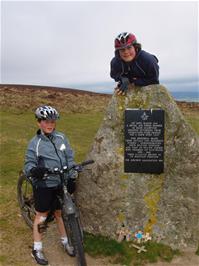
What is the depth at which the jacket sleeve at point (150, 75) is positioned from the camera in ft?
22.7

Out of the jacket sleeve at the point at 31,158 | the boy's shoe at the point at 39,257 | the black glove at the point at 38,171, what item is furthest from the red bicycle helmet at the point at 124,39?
the boy's shoe at the point at 39,257

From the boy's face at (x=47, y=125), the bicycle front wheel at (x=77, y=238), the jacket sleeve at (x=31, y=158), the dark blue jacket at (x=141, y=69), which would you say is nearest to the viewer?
the bicycle front wheel at (x=77, y=238)

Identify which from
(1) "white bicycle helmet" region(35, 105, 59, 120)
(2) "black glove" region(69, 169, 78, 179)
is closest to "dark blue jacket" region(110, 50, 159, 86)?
(1) "white bicycle helmet" region(35, 105, 59, 120)

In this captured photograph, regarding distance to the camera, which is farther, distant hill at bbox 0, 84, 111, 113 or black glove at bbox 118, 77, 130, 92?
distant hill at bbox 0, 84, 111, 113

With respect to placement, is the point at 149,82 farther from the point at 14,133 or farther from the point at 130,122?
the point at 14,133

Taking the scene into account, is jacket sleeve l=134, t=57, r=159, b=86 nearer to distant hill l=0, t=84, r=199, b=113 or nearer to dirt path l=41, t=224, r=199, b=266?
dirt path l=41, t=224, r=199, b=266

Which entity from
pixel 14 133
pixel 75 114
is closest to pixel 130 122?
pixel 14 133

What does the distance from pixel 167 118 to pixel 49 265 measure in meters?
3.39

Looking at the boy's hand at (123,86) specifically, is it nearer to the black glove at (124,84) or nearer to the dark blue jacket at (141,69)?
the black glove at (124,84)

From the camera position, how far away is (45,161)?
254 inches

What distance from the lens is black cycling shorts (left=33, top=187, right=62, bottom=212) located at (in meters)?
6.54

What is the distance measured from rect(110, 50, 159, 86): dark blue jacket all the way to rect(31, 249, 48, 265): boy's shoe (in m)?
3.53

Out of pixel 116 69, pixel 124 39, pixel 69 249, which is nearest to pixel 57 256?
pixel 69 249

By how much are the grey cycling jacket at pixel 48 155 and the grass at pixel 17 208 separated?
1.54 metres
